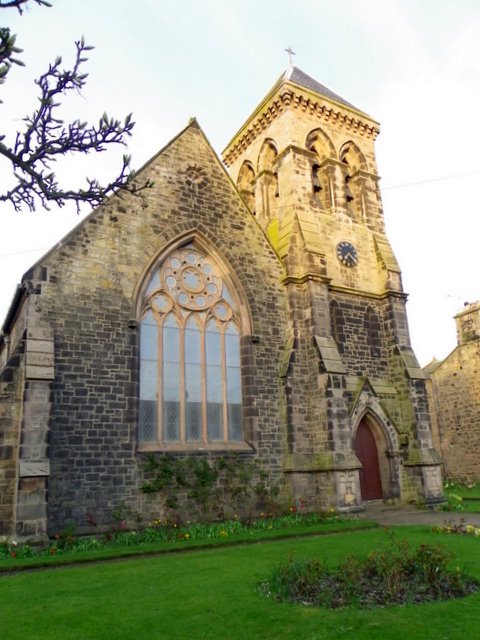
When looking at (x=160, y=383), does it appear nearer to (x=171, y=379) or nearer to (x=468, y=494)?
(x=171, y=379)

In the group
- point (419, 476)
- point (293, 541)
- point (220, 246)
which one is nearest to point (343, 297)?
point (220, 246)

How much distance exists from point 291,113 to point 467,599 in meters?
18.3

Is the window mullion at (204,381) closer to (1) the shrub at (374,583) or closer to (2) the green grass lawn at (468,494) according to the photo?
(1) the shrub at (374,583)

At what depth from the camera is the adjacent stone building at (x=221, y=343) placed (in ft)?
40.6

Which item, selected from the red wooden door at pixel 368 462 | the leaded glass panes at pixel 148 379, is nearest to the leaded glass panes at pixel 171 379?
the leaded glass panes at pixel 148 379

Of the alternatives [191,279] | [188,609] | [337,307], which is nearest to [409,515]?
[337,307]

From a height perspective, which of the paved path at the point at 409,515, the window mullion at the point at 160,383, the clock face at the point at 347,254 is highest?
the clock face at the point at 347,254

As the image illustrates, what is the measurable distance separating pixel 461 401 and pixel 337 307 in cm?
1405

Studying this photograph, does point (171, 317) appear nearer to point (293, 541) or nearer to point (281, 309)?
point (281, 309)

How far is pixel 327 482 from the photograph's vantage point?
15195 mm

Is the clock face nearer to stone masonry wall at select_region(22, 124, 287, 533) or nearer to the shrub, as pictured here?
stone masonry wall at select_region(22, 124, 287, 533)

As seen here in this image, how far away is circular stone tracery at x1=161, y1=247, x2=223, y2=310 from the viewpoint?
15500 mm

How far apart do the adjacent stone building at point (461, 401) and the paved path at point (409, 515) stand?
40.0 feet

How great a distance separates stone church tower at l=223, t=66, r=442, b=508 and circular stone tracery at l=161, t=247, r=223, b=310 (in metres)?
2.66
